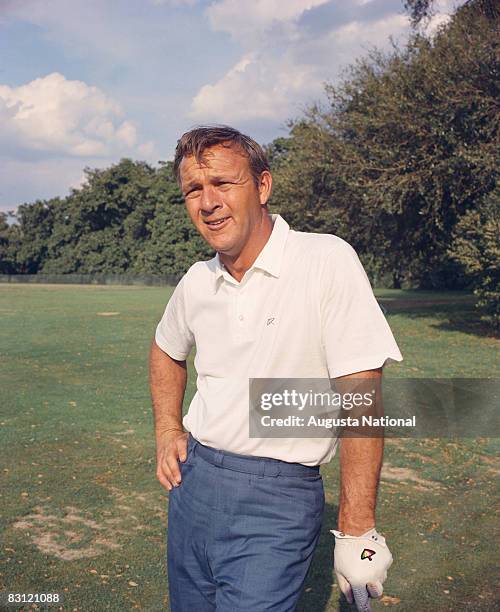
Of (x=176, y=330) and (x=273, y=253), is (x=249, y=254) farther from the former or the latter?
(x=176, y=330)

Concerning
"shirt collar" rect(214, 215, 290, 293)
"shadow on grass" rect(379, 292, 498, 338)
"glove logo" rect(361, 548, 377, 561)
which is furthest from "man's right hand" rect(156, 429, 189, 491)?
"shadow on grass" rect(379, 292, 498, 338)

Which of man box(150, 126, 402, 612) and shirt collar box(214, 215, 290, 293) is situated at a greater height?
shirt collar box(214, 215, 290, 293)

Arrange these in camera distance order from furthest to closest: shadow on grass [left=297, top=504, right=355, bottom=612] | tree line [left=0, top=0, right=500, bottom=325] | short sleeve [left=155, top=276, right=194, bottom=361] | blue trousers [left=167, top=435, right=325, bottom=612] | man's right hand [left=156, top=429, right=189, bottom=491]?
tree line [left=0, top=0, right=500, bottom=325], shadow on grass [left=297, top=504, right=355, bottom=612], short sleeve [left=155, top=276, right=194, bottom=361], man's right hand [left=156, top=429, right=189, bottom=491], blue trousers [left=167, top=435, right=325, bottom=612]

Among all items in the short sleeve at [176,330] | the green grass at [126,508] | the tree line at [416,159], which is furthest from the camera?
the tree line at [416,159]

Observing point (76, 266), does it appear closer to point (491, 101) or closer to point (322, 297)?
point (491, 101)

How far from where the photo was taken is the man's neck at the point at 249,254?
281 centimetres

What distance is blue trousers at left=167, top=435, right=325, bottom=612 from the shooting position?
8.13 ft

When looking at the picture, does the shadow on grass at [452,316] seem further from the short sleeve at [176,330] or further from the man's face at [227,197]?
A: the man's face at [227,197]

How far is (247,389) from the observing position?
2.66 m

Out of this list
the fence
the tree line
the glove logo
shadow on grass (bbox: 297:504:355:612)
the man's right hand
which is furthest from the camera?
A: the fence

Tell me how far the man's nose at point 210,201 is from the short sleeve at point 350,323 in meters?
0.56

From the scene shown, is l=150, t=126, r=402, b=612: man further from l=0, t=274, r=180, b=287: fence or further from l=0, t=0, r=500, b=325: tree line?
l=0, t=274, r=180, b=287: fence

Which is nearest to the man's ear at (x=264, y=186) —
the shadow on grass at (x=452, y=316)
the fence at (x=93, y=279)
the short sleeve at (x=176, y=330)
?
the short sleeve at (x=176, y=330)

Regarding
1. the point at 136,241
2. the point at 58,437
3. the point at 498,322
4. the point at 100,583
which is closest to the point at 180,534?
the point at 100,583
